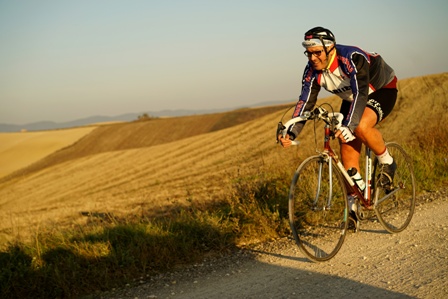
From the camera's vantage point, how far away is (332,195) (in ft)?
16.0

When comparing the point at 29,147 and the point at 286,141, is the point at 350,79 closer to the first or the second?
the point at 286,141

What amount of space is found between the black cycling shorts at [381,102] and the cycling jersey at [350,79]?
0.07 metres

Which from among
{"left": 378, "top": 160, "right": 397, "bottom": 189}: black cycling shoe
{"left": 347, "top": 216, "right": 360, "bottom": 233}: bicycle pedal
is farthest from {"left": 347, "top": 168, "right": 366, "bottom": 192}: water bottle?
{"left": 378, "top": 160, "right": 397, "bottom": 189}: black cycling shoe

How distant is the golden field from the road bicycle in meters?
2.63

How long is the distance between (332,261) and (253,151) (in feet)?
60.2

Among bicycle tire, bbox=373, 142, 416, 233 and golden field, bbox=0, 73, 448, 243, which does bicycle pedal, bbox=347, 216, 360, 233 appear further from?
golden field, bbox=0, 73, 448, 243

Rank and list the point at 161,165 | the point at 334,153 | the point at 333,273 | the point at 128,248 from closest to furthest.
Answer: the point at 333,273 → the point at 334,153 → the point at 128,248 → the point at 161,165

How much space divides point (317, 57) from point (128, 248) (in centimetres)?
A: 279

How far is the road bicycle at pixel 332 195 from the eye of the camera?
15.4 feet

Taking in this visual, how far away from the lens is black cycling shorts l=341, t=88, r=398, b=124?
5.18 m

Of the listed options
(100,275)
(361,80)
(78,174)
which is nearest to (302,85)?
(361,80)

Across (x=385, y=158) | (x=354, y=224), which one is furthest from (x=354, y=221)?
(x=385, y=158)

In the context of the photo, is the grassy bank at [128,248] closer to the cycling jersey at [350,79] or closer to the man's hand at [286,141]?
the man's hand at [286,141]

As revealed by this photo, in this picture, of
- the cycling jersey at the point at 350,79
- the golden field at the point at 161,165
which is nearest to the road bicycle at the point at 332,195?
the cycling jersey at the point at 350,79
